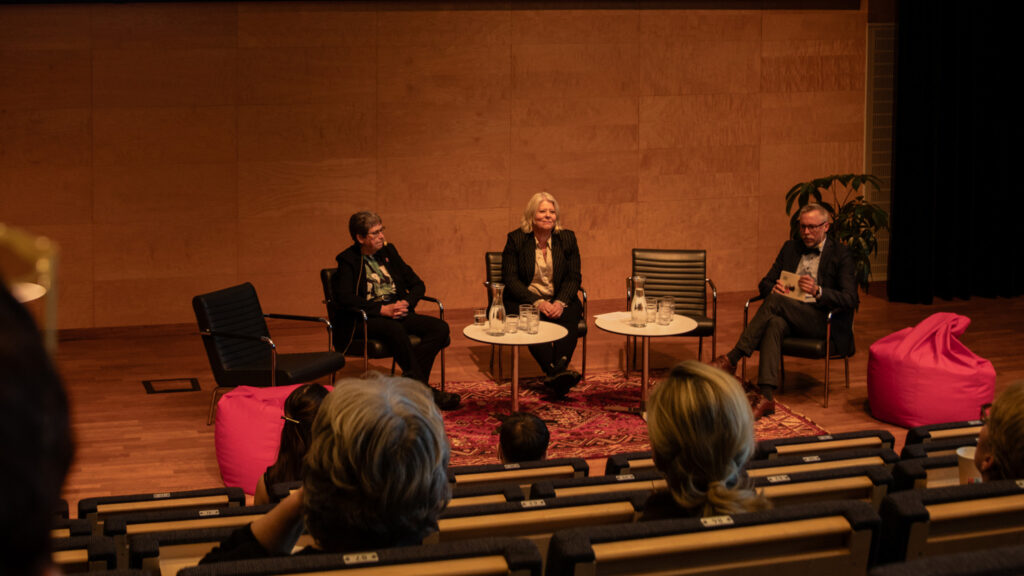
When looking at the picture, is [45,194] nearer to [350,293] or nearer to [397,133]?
[397,133]

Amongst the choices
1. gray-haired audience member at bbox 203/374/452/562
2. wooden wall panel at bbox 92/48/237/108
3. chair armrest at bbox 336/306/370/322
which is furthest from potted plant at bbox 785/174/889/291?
gray-haired audience member at bbox 203/374/452/562

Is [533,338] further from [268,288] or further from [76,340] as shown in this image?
[76,340]

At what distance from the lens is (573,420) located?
21.6ft

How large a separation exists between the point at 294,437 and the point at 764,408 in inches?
141

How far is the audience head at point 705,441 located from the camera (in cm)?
229

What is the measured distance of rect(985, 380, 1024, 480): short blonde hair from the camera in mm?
2355

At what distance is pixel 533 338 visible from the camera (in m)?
6.47

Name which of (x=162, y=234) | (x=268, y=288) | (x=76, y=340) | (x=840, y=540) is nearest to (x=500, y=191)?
(x=268, y=288)

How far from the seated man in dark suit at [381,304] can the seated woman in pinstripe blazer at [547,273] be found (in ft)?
2.08

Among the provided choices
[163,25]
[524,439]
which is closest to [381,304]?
[524,439]

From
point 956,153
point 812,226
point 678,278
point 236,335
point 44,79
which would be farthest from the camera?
point 956,153

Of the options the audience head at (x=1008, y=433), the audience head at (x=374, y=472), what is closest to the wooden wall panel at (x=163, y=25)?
the audience head at (x=374, y=472)

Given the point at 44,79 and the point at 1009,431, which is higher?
the point at 44,79

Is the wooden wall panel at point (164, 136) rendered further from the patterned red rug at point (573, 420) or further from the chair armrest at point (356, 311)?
the patterned red rug at point (573, 420)
